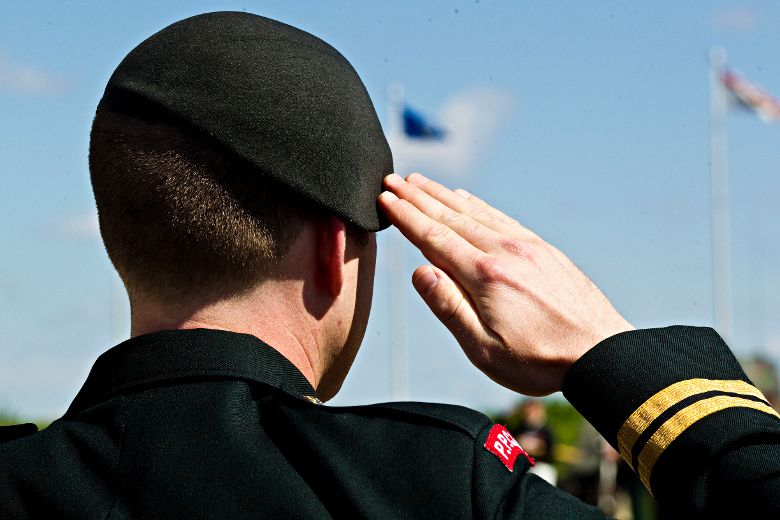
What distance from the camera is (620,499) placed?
51.1 feet

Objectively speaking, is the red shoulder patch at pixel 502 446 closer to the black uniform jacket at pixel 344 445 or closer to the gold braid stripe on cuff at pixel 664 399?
the black uniform jacket at pixel 344 445

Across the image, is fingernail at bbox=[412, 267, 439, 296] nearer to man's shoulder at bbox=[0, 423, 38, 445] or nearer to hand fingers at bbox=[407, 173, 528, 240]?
hand fingers at bbox=[407, 173, 528, 240]

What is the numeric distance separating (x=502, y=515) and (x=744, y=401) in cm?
44

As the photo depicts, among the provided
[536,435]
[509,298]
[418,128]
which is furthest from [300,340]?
[418,128]

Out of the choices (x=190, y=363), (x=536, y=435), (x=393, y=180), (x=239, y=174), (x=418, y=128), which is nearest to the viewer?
(x=190, y=363)

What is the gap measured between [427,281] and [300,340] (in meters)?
0.27

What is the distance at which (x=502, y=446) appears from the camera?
72.8 inches

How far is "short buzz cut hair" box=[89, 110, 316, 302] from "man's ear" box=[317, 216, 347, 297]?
5 centimetres

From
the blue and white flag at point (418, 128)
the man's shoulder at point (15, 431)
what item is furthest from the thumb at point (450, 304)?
the blue and white flag at point (418, 128)

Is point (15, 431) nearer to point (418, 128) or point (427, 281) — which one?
point (427, 281)

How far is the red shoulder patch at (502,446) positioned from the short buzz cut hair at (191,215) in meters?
0.50

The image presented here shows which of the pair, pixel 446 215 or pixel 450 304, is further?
pixel 446 215

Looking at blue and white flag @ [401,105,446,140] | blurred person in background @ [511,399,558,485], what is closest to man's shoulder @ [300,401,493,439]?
blurred person in background @ [511,399,558,485]

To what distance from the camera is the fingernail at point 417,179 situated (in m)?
2.24
